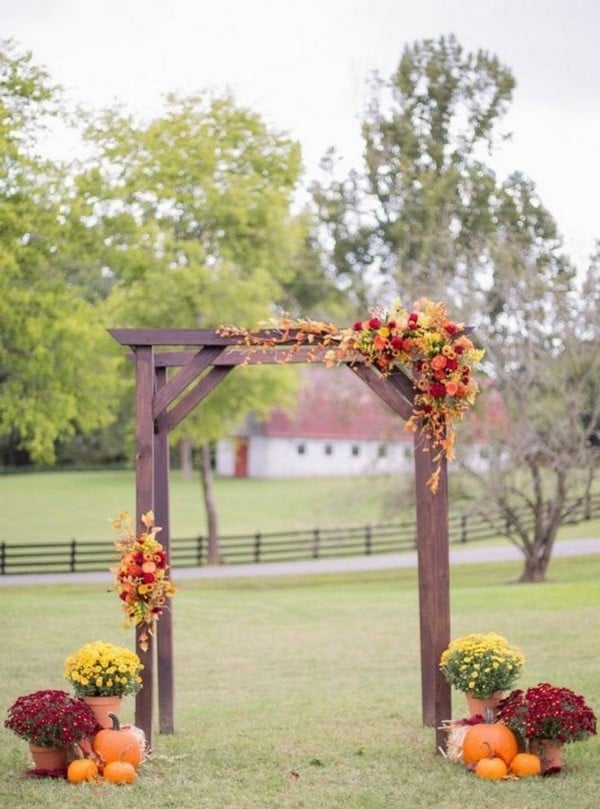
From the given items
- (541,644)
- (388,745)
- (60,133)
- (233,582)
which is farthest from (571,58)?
(388,745)

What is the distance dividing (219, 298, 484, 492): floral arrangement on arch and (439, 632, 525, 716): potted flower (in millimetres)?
1348

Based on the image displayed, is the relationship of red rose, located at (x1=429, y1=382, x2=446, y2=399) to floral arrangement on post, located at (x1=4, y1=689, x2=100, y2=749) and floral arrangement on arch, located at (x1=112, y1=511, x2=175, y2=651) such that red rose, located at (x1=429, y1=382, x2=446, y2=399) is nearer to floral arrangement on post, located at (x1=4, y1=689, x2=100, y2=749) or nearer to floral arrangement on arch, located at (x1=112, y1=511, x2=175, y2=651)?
floral arrangement on arch, located at (x1=112, y1=511, x2=175, y2=651)

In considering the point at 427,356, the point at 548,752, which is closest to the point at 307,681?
the point at 548,752

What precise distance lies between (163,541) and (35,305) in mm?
16647

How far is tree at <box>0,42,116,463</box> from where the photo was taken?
86.0 feet

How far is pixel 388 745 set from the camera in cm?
1060

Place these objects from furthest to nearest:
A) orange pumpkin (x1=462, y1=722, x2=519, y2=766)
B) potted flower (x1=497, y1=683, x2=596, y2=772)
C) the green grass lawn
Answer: orange pumpkin (x1=462, y1=722, x2=519, y2=766) → potted flower (x1=497, y1=683, x2=596, y2=772) → the green grass lawn

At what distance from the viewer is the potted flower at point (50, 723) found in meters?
9.07

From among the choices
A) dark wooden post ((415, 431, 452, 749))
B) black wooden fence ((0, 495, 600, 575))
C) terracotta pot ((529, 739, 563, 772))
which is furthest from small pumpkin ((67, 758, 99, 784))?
black wooden fence ((0, 495, 600, 575))

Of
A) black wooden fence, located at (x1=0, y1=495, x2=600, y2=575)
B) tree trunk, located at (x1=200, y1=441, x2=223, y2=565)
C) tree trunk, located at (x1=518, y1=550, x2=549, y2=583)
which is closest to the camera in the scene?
tree trunk, located at (x1=518, y1=550, x2=549, y2=583)

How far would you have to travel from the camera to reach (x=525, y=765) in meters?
9.17

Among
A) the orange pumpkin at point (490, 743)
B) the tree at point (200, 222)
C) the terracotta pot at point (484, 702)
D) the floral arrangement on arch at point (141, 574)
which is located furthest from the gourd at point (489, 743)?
the tree at point (200, 222)

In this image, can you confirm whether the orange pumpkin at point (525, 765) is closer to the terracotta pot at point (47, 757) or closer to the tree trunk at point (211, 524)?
the terracotta pot at point (47, 757)

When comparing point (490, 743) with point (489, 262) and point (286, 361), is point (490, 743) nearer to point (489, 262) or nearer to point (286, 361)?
point (286, 361)
